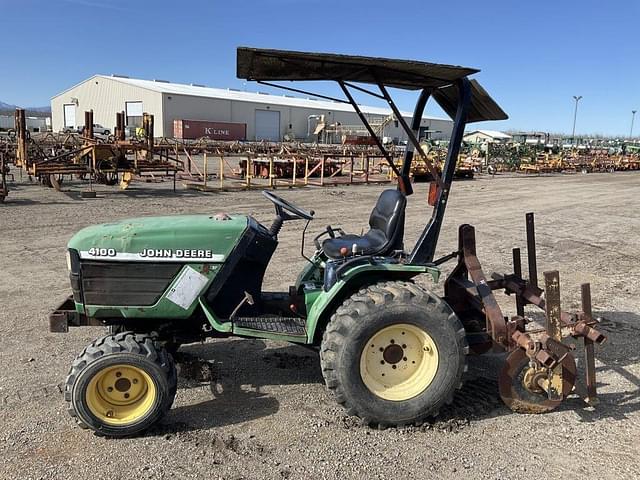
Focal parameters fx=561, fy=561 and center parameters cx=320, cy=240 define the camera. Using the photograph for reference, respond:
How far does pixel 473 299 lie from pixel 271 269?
368 cm

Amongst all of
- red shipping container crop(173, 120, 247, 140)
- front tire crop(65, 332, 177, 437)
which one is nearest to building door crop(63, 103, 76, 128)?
red shipping container crop(173, 120, 247, 140)

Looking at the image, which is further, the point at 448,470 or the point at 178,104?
the point at 178,104

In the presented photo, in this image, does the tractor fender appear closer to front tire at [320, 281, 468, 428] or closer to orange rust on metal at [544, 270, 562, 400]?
front tire at [320, 281, 468, 428]

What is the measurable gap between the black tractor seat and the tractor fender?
0.27 m

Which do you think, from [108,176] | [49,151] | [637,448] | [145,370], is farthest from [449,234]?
[49,151]

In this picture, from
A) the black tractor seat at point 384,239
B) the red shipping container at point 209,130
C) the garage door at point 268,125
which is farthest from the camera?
the garage door at point 268,125

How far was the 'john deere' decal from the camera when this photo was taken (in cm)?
347

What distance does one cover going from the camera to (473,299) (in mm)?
4227

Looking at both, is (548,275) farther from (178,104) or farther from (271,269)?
(178,104)

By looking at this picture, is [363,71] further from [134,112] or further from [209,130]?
[134,112]

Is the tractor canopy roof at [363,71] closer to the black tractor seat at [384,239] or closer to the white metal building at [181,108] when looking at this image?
the black tractor seat at [384,239]

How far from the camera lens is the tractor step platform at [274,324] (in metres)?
3.66

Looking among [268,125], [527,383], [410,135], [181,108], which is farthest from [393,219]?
[268,125]

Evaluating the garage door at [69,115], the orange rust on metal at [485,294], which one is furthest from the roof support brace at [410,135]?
the garage door at [69,115]
